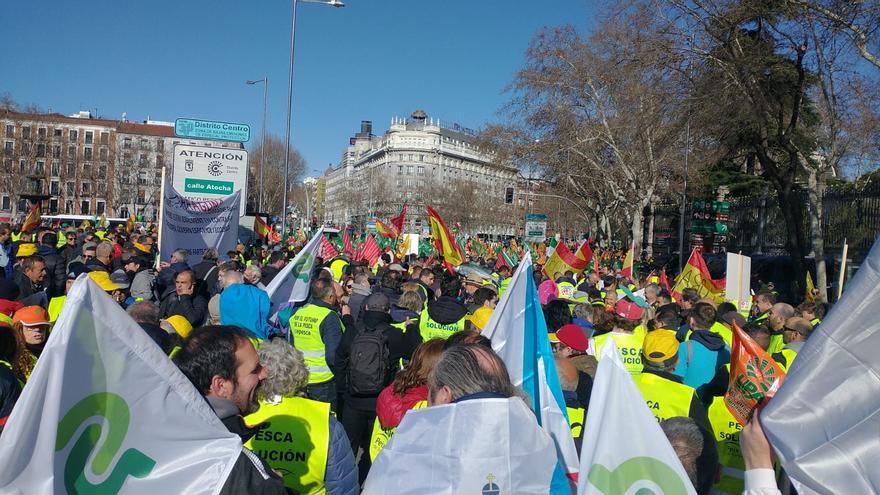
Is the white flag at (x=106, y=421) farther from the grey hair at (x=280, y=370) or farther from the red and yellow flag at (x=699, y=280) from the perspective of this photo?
the red and yellow flag at (x=699, y=280)

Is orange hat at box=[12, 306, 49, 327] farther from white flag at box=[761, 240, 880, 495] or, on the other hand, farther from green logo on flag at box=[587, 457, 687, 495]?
white flag at box=[761, 240, 880, 495]

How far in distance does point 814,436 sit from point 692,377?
376 centimetres

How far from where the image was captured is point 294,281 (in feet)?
24.0

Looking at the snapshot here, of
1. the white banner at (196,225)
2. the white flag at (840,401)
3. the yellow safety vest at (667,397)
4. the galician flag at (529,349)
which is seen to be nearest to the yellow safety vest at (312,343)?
the galician flag at (529,349)

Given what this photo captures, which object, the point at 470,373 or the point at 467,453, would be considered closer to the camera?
the point at 467,453

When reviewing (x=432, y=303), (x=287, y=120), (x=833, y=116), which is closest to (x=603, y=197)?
(x=287, y=120)

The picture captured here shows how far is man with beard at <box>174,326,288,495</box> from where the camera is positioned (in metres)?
2.47

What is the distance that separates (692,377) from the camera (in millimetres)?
5391

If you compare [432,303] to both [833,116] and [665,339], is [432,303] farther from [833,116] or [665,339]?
[833,116]

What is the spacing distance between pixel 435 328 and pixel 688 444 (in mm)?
3744

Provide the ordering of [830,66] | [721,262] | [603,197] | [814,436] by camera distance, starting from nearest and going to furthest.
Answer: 1. [814,436]
2. [830,66]
3. [721,262]
4. [603,197]

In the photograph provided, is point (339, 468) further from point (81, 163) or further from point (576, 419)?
point (81, 163)

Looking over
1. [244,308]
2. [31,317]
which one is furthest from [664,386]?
[31,317]

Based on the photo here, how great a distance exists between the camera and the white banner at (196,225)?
11055mm
